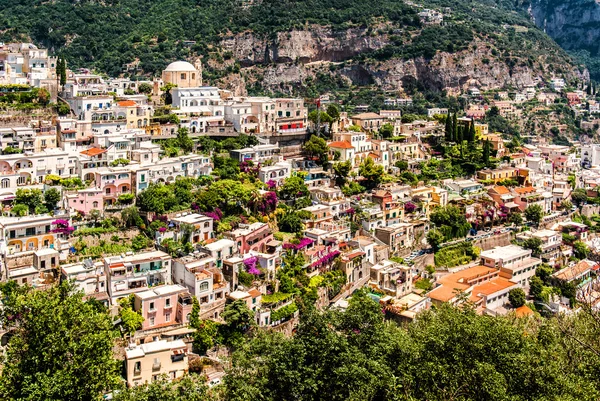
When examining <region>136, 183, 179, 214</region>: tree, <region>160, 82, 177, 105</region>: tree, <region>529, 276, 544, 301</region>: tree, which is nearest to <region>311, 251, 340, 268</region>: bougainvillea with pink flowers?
<region>136, 183, 179, 214</region>: tree

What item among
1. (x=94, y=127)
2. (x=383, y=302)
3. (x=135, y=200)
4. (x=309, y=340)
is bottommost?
(x=383, y=302)

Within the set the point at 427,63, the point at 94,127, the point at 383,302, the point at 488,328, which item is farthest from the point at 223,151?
the point at 427,63

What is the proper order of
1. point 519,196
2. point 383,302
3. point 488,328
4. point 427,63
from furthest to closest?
1. point 427,63
2. point 519,196
3. point 383,302
4. point 488,328

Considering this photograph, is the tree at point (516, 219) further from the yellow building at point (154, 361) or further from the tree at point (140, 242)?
the yellow building at point (154, 361)

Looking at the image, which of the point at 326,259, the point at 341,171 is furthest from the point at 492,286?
the point at 341,171

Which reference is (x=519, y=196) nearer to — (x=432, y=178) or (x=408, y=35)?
(x=432, y=178)

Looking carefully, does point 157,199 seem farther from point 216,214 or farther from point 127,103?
point 127,103

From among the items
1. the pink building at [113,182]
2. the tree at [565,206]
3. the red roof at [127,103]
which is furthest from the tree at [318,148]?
the tree at [565,206]
